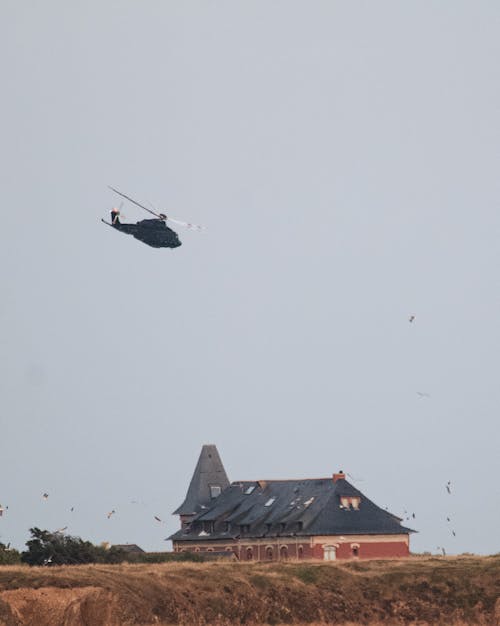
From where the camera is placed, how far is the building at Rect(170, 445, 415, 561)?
399ft

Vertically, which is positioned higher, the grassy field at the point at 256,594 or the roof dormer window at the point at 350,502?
the roof dormer window at the point at 350,502

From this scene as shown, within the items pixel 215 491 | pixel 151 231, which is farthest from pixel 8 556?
pixel 215 491

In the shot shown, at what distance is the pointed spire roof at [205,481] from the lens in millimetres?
143750

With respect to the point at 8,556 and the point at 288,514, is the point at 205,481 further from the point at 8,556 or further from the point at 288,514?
the point at 8,556

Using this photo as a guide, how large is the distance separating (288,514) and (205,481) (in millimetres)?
22168

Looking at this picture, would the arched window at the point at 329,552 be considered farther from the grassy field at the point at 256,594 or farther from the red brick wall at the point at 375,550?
the grassy field at the point at 256,594

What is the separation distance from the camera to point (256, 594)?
61500 millimetres

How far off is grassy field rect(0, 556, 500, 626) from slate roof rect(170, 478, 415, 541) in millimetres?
52406

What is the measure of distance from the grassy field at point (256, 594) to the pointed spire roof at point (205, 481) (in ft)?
245

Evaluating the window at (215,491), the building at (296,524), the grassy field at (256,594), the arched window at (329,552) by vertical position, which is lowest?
the grassy field at (256,594)

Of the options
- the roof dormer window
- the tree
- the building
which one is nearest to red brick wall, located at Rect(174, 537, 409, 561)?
the building

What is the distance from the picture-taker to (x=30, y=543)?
284 ft

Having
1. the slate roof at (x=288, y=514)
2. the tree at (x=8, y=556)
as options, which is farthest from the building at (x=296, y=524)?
the tree at (x=8, y=556)

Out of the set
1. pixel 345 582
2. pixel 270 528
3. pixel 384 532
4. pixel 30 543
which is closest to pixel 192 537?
pixel 270 528
